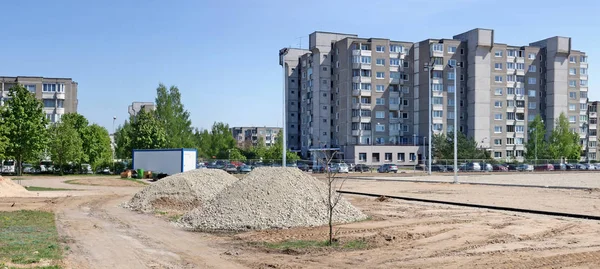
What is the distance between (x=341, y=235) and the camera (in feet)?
56.2

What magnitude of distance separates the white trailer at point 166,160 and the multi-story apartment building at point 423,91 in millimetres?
45868

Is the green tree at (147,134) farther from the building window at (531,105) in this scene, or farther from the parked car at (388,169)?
the building window at (531,105)

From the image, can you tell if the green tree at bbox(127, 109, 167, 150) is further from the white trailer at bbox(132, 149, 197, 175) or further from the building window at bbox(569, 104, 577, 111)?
the building window at bbox(569, 104, 577, 111)

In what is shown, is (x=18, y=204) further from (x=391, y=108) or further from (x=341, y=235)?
(x=391, y=108)

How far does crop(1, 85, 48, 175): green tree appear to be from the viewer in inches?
2419

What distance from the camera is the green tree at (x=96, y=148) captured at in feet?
233

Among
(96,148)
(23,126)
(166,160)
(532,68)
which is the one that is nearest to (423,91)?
(532,68)

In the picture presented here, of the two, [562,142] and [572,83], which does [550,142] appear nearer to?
[562,142]

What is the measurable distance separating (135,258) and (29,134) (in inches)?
2210

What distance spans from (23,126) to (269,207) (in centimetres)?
5266

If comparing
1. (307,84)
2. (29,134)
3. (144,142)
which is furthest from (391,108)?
(29,134)

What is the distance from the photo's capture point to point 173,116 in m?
82.9

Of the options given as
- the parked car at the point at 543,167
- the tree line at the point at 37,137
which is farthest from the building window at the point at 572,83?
the tree line at the point at 37,137

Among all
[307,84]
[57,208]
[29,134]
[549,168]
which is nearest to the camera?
[57,208]
